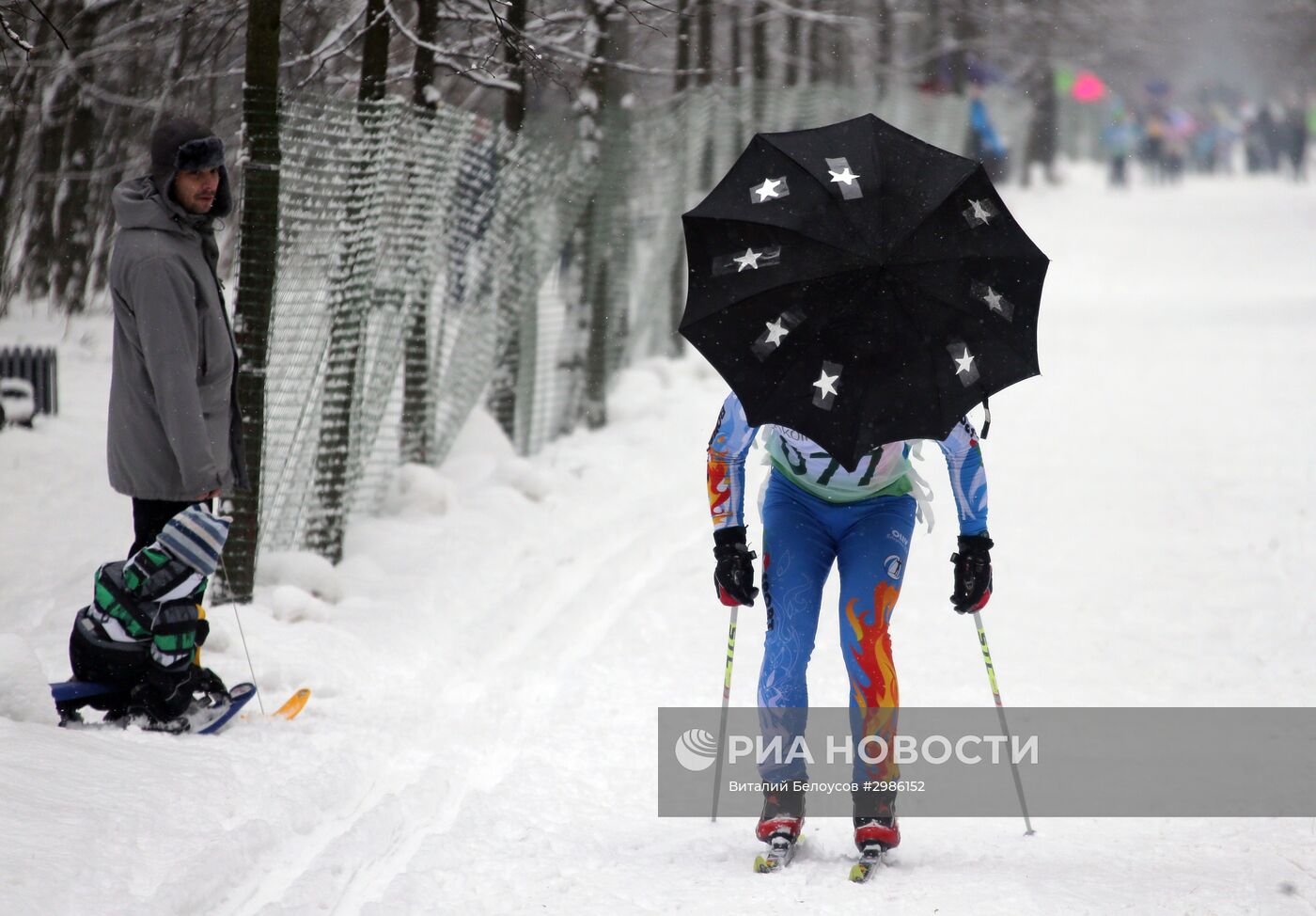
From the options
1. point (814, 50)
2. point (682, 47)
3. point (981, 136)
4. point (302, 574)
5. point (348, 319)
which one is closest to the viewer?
point (302, 574)

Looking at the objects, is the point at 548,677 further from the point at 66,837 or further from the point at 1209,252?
the point at 1209,252

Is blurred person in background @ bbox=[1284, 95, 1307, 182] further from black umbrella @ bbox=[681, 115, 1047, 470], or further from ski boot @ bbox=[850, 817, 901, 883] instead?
ski boot @ bbox=[850, 817, 901, 883]

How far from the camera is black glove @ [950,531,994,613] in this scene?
15.5ft

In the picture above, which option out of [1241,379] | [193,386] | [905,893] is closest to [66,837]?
[193,386]

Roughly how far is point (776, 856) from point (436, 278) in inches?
230

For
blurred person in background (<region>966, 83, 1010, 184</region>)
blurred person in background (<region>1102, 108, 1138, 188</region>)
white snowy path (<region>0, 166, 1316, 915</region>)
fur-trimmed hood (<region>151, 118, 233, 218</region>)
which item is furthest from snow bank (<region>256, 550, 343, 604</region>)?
blurred person in background (<region>1102, 108, 1138, 188</region>)

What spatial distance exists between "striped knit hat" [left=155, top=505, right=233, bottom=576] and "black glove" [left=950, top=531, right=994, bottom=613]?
8.63ft

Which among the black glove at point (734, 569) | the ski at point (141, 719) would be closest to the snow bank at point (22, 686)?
the ski at point (141, 719)

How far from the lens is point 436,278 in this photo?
9.60 meters

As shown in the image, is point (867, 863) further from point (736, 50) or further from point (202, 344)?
point (736, 50)

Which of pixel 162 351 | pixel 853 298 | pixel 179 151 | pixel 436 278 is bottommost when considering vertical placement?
pixel 162 351

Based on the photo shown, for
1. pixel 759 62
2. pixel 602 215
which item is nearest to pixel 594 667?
pixel 602 215

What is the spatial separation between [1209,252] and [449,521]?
26.2 m

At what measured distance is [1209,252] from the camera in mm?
31328
